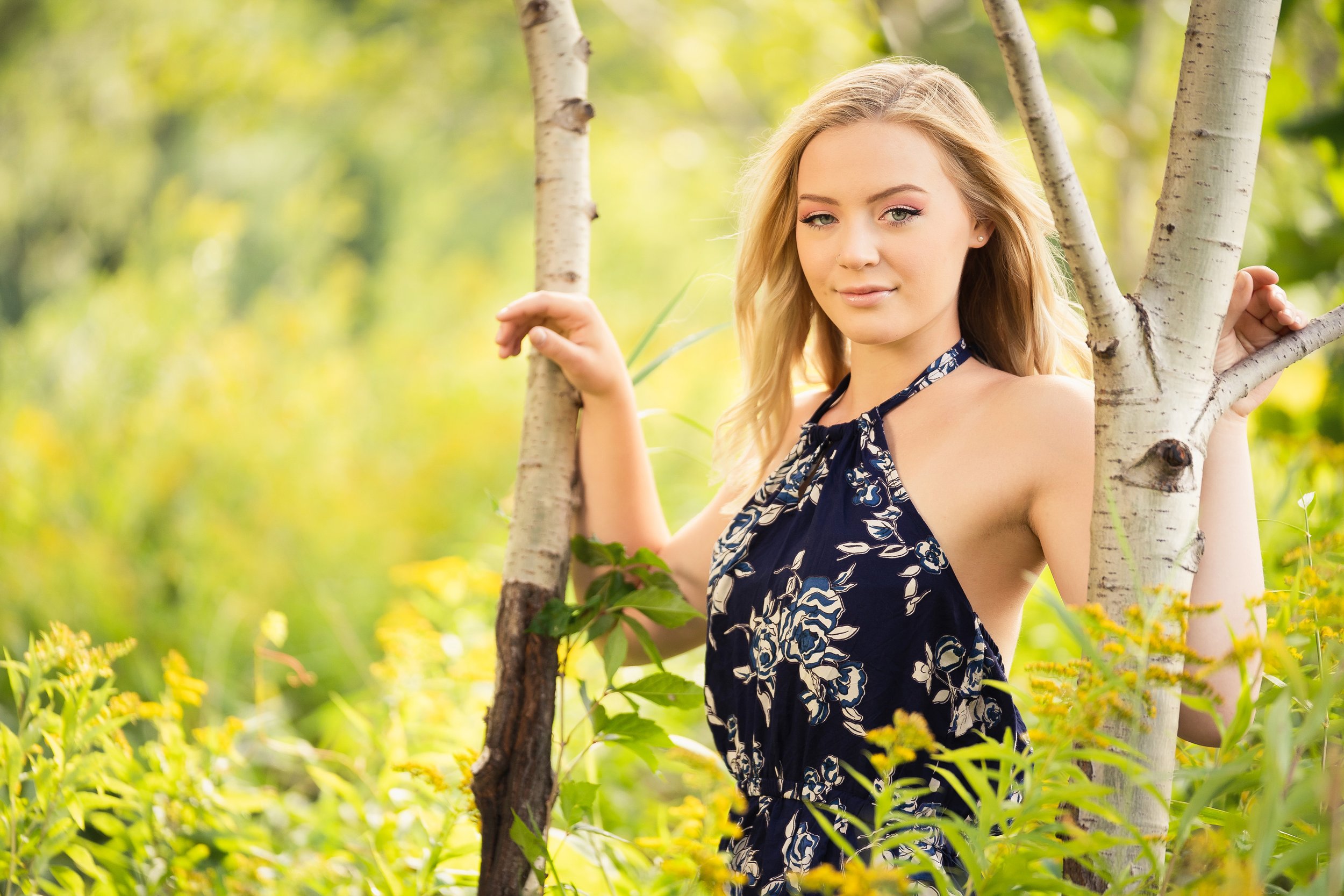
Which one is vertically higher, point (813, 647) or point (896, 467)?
point (896, 467)

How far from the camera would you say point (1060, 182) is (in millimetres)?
1054

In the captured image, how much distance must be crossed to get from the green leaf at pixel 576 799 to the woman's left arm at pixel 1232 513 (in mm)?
709

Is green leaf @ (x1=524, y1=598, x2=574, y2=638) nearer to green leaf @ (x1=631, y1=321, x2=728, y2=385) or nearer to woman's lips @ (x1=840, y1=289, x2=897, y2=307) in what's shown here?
green leaf @ (x1=631, y1=321, x2=728, y2=385)

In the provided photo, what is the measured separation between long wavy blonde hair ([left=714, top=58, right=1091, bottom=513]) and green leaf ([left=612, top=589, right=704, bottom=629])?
0.22 metres

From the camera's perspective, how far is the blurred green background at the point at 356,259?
3258 mm

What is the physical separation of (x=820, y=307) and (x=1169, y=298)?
2.28ft

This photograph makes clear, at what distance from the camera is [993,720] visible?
4.37ft

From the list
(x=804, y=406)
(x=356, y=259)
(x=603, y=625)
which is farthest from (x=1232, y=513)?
(x=356, y=259)

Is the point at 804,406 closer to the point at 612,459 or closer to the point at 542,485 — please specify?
the point at 612,459

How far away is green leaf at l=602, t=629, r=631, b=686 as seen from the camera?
1445 millimetres

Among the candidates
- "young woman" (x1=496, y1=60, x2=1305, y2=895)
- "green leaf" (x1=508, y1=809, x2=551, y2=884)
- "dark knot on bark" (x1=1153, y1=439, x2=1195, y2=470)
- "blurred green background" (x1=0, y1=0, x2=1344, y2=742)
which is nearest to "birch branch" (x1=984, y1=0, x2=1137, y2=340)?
"dark knot on bark" (x1=1153, y1=439, x2=1195, y2=470)

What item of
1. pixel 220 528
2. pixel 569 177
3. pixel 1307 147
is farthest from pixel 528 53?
pixel 1307 147

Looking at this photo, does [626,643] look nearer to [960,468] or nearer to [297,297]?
[960,468]

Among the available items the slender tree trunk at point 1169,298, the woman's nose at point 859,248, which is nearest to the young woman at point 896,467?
the woman's nose at point 859,248
